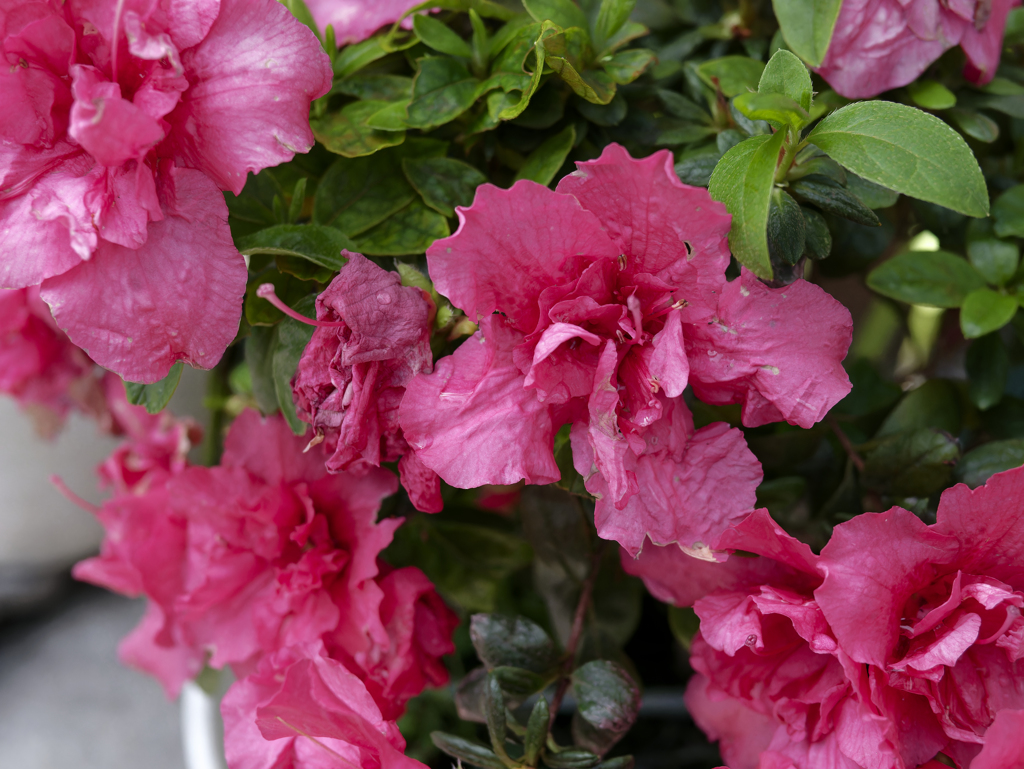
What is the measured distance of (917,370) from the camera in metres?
0.83

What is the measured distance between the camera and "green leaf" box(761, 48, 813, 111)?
1.24ft

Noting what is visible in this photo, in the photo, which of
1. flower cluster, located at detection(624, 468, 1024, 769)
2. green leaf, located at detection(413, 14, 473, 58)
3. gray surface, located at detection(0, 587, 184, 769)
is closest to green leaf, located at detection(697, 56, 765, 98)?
green leaf, located at detection(413, 14, 473, 58)

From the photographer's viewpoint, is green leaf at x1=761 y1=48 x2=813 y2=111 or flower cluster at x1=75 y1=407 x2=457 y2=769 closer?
green leaf at x1=761 y1=48 x2=813 y2=111

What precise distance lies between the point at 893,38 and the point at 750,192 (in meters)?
0.18

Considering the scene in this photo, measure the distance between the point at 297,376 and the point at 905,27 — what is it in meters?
0.38

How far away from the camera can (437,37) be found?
465 mm

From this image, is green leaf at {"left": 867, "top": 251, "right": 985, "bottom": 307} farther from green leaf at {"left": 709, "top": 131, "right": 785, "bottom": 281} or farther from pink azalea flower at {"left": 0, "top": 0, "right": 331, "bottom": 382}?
pink azalea flower at {"left": 0, "top": 0, "right": 331, "bottom": 382}

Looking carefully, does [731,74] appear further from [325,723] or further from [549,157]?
[325,723]

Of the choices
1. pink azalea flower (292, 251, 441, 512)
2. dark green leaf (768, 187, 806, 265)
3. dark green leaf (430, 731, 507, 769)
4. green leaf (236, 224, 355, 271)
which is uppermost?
dark green leaf (768, 187, 806, 265)

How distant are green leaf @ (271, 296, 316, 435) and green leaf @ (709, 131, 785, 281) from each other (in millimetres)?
216

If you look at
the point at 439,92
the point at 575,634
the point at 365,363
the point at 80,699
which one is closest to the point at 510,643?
the point at 575,634

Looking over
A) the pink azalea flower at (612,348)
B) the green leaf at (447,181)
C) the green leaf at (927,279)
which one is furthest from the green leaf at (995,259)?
the green leaf at (447,181)

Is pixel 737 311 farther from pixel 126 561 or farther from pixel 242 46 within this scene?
pixel 126 561

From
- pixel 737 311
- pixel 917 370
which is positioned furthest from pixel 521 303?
pixel 917 370
